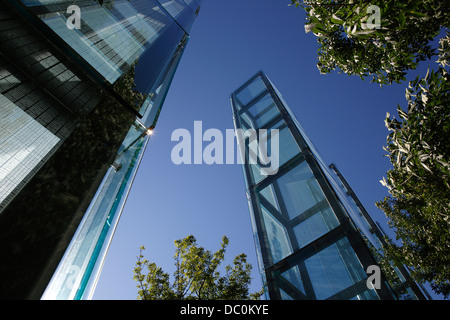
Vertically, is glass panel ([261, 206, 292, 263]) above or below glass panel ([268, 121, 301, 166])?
below

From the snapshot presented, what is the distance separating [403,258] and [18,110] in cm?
748

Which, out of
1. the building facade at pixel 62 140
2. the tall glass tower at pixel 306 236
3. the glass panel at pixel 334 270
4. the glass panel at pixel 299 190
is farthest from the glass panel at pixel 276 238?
the building facade at pixel 62 140

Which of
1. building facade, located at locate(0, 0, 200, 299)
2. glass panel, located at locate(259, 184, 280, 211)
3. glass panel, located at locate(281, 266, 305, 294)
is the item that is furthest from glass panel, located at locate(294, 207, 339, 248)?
building facade, located at locate(0, 0, 200, 299)

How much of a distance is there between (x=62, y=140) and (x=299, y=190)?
13.9 ft

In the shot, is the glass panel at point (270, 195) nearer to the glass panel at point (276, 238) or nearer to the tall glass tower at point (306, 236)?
the tall glass tower at point (306, 236)

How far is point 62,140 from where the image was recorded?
161cm

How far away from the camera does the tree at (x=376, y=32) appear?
110 inches

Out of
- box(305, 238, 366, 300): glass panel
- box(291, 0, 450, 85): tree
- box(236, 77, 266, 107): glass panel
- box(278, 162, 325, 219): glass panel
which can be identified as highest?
box(236, 77, 266, 107): glass panel

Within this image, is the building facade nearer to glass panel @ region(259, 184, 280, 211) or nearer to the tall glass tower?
the tall glass tower

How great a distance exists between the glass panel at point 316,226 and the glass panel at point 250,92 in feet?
20.8

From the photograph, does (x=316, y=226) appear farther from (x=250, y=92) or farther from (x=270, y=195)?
(x=250, y=92)

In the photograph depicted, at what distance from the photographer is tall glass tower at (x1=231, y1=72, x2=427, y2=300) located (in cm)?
308

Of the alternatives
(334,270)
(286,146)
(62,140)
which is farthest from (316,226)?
(62,140)

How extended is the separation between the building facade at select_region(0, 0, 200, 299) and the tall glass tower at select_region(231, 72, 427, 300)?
310 centimetres
